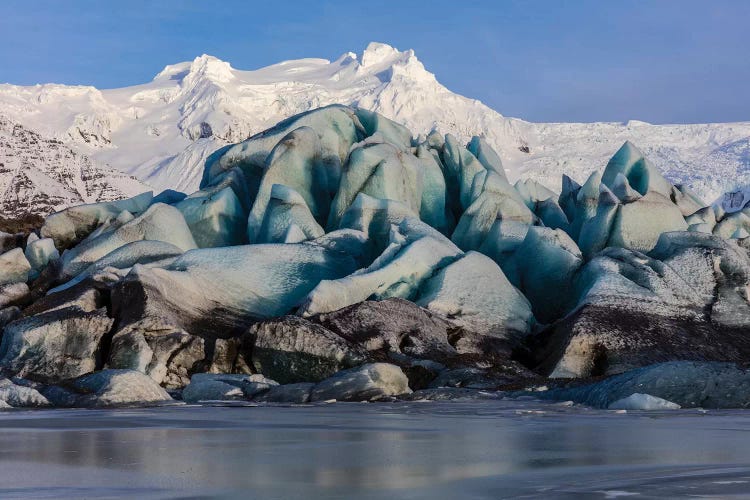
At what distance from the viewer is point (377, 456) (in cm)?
546

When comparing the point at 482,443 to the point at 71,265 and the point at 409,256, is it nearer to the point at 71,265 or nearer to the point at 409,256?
the point at 409,256

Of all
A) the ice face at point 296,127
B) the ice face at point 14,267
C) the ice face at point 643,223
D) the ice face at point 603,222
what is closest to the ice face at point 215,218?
the ice face at point 296,127

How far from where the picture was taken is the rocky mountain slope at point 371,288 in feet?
45.3

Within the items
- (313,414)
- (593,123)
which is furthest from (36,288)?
(593,123)

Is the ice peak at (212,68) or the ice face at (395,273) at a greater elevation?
the ice peak at (212,68)

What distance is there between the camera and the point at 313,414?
9.77m

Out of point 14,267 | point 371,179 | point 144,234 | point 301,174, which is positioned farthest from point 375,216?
point 14,267

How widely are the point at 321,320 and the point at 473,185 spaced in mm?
9020

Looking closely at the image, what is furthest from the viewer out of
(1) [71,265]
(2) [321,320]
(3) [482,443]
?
(1) [71,265]

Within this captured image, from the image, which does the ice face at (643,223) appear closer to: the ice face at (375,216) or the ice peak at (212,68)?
the ice face at (375,216)

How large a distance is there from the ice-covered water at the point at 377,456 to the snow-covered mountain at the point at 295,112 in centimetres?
5707

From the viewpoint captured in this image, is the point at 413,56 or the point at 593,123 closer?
the point at 593,123

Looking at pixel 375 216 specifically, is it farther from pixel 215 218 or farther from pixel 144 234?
pixel 144 234

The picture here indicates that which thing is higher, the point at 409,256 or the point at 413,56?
the point at 413,56
